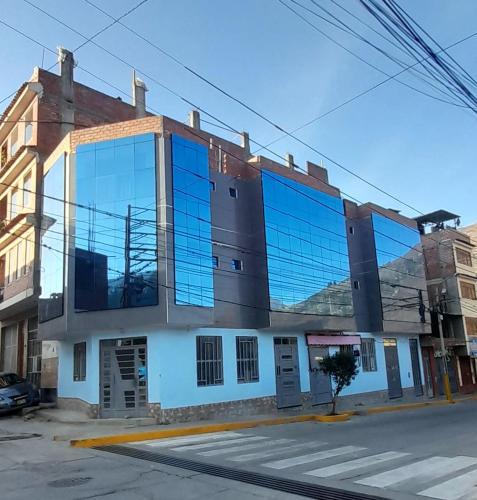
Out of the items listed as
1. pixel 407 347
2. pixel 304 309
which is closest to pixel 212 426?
pixel 304 309

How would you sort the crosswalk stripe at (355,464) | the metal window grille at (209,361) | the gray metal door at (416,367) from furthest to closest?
the gray metal door at (416,367) → the metal window grille at (209,361) → the crosswalk stripe at (355,464)

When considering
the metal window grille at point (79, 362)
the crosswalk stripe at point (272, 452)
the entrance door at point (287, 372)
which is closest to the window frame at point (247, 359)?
the entrance door at point (287, 372)

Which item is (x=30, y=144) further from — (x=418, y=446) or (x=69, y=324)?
(x=418, y=446)

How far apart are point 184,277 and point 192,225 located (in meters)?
2.18

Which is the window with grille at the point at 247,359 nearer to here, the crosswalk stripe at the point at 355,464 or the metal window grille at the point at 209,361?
the metal window grille at the point at 209,361

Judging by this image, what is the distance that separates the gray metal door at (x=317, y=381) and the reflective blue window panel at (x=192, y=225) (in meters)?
8.03

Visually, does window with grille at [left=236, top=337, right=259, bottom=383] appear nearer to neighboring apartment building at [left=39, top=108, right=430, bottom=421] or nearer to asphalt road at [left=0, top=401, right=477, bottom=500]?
neighboring apartment building at [left=39, top=108, right=430, bottom=421]

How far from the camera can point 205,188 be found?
834 inches

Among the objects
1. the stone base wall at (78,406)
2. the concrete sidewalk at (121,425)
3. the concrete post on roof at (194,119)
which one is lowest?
the concrete sidewalk at (121,425)

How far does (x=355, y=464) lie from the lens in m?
10.0

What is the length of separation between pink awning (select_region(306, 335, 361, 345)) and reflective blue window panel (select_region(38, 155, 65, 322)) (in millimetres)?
12194

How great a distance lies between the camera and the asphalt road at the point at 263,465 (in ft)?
26.1

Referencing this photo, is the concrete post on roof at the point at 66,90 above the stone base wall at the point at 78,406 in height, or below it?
above

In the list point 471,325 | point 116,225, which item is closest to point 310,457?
point 116,225
